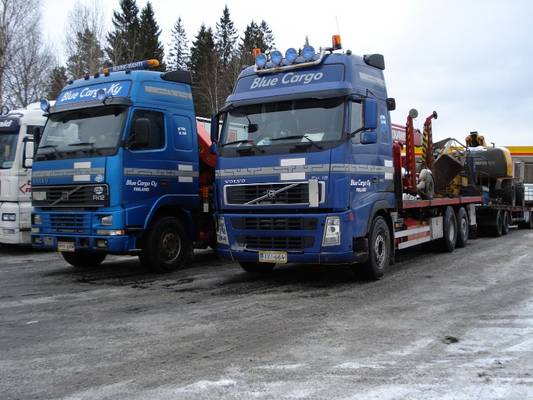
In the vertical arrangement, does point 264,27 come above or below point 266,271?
above

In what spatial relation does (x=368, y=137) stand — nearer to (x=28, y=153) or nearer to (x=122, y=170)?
(x=122, y=170)

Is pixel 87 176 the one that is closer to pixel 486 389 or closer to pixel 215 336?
pixel 215 336

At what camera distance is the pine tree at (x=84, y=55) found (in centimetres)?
3616

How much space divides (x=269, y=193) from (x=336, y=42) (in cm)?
263

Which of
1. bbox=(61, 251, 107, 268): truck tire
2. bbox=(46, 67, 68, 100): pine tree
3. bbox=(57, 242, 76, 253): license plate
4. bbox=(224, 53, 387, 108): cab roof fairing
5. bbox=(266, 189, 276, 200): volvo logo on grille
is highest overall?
bbox=(46, 67, 68, 100): pine tree

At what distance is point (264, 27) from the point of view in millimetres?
54219

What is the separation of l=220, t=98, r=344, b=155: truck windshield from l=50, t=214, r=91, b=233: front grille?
251 centimetres

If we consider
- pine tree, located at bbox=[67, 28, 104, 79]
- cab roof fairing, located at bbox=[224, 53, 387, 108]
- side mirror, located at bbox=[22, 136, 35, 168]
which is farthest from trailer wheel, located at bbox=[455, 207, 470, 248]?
pine tree, located at bbox=[67, 28, 104, 79]

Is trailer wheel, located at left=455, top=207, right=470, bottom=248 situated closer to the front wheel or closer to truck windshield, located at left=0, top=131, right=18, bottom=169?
the front wheel

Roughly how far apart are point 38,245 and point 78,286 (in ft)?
4.53

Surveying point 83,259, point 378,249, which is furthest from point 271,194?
point 83,259

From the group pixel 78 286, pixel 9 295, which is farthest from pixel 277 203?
pixel 9 295

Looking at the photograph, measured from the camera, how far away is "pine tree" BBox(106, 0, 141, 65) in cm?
3819

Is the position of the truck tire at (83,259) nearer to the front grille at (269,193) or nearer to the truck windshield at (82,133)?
the truck windshield at (82,133)
